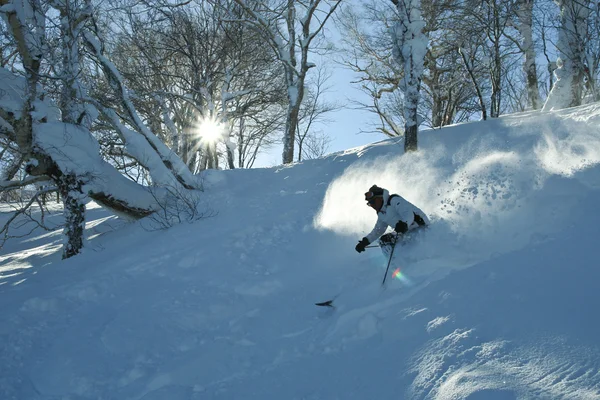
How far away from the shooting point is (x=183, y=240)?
6852mm

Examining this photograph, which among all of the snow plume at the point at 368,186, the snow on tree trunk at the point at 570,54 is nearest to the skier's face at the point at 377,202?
the snow plume at the point at 368,186

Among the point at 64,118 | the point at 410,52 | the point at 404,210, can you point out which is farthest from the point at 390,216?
the point at 64,118

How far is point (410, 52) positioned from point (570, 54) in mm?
4529

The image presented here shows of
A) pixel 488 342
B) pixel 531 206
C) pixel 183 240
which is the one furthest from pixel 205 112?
pixel 488 342

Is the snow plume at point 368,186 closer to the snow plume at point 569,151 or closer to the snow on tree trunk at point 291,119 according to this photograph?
the snow plume at point 569,151

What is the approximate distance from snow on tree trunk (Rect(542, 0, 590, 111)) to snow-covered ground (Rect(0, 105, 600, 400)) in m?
2.74

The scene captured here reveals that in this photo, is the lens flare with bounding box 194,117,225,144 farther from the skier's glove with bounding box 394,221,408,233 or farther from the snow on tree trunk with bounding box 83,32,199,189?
the skier's glove with bounding box 394,221,408,233

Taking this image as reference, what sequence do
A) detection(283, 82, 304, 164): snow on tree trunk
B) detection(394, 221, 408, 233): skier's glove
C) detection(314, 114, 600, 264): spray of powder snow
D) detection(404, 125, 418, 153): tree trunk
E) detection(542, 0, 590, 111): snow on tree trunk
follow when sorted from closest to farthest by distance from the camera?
detection(314, 114, 600, 264): spray of powder snow, detection(394, 221, 408, 233): skier's glove, detection(404, 125, 418, 153): tree trunk, detection(542, 0, 590, 111): snow on tree trunk, detection(283, 82, 304, 164): snow on tree trunk

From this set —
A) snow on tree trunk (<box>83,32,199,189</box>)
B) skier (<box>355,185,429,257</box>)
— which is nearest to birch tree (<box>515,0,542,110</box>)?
skier (<box>355,185,429,257</box>)

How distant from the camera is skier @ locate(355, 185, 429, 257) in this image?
502cm

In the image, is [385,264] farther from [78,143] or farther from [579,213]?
[78,143]

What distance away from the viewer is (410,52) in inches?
336

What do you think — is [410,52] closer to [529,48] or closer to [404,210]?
[404,210]

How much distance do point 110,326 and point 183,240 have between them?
264cm
